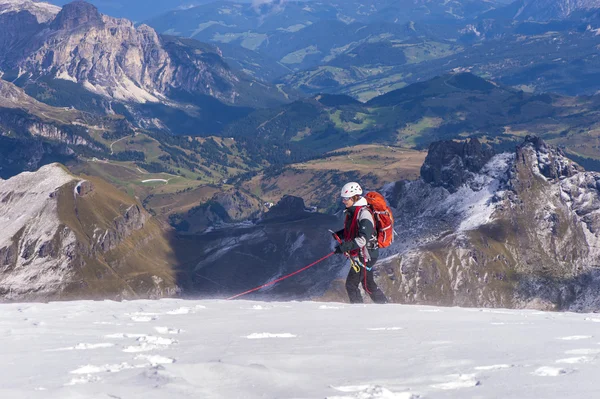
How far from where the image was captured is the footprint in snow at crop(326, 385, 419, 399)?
20.5 metres

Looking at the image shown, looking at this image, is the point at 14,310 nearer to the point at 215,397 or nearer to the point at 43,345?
the point at 43,345

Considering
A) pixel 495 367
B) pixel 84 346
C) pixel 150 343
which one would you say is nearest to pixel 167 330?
pixel 150 343

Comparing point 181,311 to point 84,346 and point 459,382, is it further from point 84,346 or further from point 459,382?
point 459,382

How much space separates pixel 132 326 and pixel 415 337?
13.6 metres

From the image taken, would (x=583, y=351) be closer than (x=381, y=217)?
Yes

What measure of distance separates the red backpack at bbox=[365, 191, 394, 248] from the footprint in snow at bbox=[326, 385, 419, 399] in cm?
2412

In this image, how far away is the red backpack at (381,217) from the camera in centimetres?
4506

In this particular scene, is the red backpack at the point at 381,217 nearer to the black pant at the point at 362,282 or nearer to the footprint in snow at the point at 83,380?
the black pant at the point at 362,282

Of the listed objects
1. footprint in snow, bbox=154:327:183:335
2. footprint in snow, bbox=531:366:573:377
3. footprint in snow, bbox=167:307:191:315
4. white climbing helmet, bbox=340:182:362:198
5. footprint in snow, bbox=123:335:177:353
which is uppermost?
footprint in snow, bbox=531:366:573:377

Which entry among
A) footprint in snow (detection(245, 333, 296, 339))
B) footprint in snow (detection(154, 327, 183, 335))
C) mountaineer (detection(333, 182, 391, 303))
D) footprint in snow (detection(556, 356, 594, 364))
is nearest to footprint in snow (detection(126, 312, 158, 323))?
footprint in snow (detection(154, 327, 183, 335))

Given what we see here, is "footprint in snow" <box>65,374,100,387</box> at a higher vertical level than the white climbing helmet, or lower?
higher

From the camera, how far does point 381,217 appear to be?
45469mm

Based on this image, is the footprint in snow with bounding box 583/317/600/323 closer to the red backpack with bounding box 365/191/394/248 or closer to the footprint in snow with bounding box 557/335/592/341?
the footprint in snow with bounding box 557/335/592/341

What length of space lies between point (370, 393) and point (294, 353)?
643 cm
